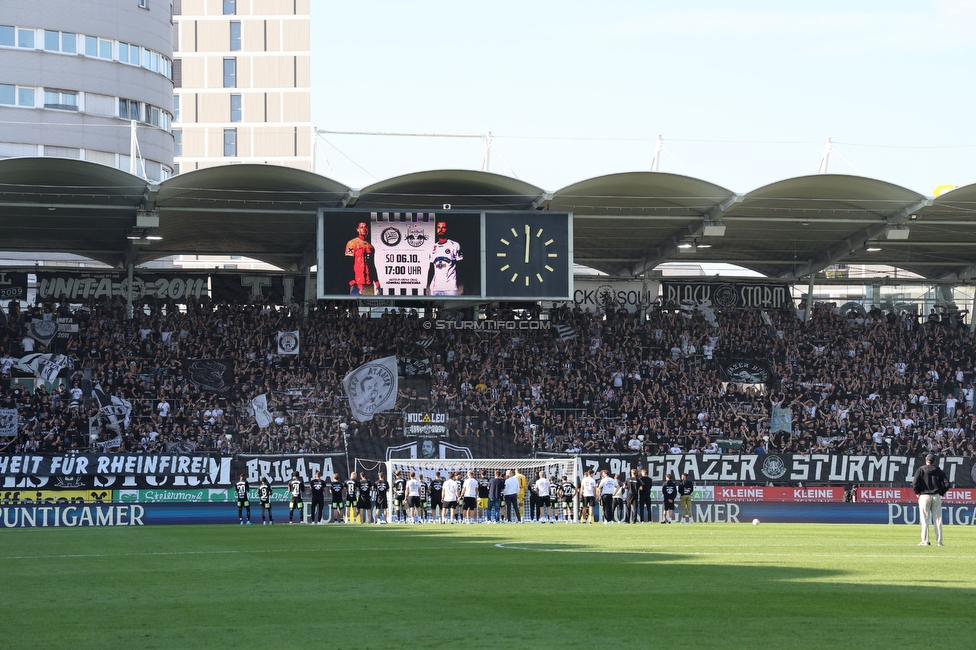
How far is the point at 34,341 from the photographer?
145 feet

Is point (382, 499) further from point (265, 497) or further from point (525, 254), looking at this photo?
point (525, 254)

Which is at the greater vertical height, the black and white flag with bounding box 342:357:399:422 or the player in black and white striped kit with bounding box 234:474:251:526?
the black and white flag with bounding box 342:357:399:422

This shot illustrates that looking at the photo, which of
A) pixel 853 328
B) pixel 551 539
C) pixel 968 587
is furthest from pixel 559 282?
pixel 968 587

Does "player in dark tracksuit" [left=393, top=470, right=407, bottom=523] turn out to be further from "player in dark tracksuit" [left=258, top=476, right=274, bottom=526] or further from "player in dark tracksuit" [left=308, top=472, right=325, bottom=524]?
"player in dark tracksuit" [left=258, top=476, right=274, bottom=526]

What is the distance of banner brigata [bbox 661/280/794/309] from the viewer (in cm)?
5216

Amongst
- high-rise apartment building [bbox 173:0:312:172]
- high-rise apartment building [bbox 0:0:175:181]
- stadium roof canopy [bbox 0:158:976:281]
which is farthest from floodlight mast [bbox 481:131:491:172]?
high-rise apartment building [bbox 173:0:312:172]

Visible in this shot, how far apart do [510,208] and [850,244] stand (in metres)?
14.0

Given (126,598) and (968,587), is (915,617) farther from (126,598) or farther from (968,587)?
(126,598)

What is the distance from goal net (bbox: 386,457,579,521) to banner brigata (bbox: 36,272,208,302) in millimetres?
14316

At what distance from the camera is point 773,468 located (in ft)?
131

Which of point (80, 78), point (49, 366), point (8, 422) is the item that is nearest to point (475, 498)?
point (8, 422)

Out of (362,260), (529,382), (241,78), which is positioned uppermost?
(241,78)

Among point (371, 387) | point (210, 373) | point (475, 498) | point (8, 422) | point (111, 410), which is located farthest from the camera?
point (371, 387)

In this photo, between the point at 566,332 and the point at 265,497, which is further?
the point at 566,332
